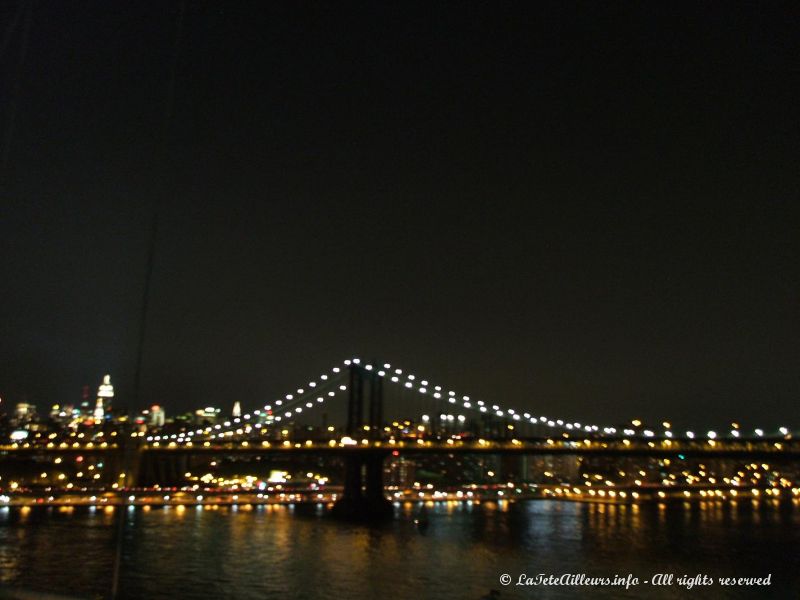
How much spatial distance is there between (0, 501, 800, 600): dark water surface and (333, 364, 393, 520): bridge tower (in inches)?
63.4

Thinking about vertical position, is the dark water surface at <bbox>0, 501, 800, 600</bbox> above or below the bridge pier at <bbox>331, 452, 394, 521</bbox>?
below

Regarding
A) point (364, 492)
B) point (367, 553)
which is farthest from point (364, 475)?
point (367, 553)

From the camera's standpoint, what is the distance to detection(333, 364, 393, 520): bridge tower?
40.7 meters

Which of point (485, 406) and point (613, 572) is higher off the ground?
point (485, 406)

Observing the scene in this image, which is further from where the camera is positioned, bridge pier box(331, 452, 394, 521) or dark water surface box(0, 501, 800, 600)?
bridge pier box(331, 452, 394, 521)

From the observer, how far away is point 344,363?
54781 mm

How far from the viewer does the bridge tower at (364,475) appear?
1603 inches

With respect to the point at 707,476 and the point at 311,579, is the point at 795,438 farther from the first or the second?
the point at 707,476

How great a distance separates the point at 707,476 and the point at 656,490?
2693cm

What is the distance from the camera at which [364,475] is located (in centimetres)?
4509

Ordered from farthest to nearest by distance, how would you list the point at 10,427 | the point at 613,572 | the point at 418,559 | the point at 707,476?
1. the point at 10,427
2. the point at 707,476
3. the point at 418,559
4. the point at 613,572

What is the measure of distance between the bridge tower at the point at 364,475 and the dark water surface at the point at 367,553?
5.28 ft

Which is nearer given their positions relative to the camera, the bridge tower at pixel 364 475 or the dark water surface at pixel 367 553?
the dark water surface at pixel 367 553

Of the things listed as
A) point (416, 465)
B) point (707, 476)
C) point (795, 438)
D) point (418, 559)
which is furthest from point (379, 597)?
point (707, 476)
